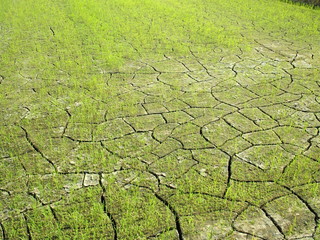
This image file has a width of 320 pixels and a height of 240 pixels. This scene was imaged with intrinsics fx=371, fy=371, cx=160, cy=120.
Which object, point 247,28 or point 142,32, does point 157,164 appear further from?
point 247,28

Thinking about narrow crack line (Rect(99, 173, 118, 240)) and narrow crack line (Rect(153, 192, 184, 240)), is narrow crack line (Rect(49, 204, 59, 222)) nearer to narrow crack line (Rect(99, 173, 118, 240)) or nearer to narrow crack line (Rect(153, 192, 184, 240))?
narrow crack line (Rect(99, 173, 118, 240))

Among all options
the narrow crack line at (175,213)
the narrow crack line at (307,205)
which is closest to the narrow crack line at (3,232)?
the narrow crack line at (175,213)

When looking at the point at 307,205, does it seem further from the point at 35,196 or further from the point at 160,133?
the point at 35,196

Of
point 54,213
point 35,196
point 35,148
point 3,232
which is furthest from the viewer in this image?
point 35,148

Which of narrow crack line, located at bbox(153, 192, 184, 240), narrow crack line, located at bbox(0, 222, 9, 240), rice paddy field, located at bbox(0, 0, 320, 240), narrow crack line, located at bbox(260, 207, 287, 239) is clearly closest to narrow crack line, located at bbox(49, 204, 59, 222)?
rice paddy field, located at bbox(0, 0, 320, 240)

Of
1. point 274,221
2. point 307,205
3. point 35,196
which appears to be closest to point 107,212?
point 35,196

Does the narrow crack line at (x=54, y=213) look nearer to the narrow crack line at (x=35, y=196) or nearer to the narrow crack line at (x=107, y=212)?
the narrow crack line at (x=35, y=196)

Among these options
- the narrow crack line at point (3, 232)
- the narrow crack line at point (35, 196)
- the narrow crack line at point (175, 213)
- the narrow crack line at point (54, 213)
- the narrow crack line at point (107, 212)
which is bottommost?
the narrow crack line at point (3, 232)

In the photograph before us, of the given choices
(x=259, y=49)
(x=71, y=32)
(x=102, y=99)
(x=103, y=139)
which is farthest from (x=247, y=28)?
(x=103, y=139)

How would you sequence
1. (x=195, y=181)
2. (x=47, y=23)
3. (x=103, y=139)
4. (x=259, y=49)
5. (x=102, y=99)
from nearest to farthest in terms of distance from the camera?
(x=195, y=181)
(x=103, y=139)
(x=102, y=99)
(x=259, y=49)
(x=47, y=23)
